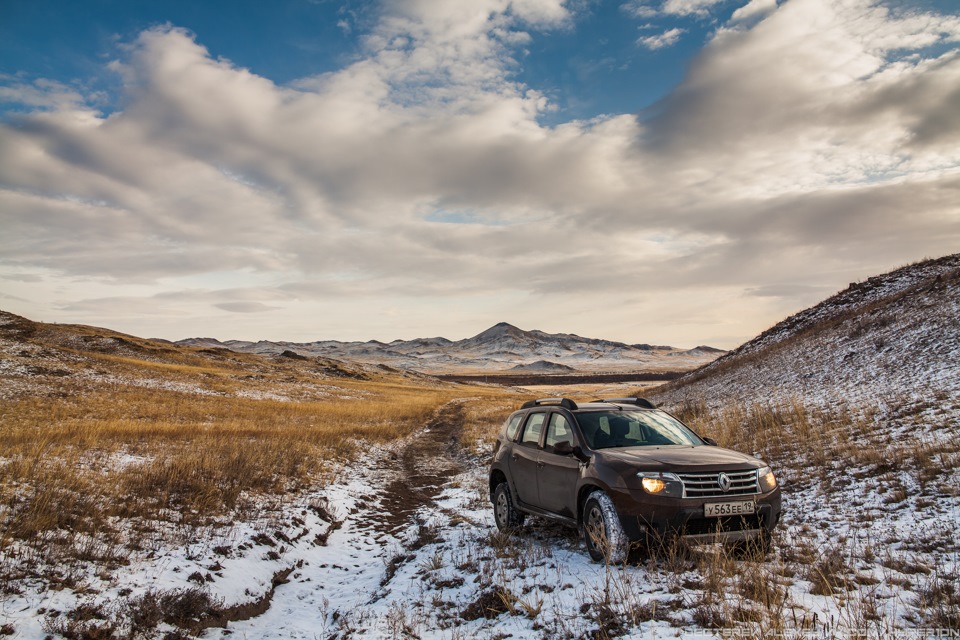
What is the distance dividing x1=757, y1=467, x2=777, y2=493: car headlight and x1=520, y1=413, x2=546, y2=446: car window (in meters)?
2.95

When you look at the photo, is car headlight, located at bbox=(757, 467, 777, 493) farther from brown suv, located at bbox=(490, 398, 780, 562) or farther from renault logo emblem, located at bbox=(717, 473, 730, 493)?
renault logo emblem, located at bbox=(717, 473, 730, 493)

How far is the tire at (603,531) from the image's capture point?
6.06m

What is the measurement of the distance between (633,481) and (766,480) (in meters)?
1.55

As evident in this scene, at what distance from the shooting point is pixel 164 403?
1048 inches

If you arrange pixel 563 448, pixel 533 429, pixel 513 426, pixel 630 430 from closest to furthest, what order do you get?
pixel 563 448
pixel 630 430
pixel 533 429
pixel 513 426

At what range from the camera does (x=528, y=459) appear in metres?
8.32

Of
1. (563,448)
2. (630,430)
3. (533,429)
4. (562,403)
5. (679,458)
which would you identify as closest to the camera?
(679,458)

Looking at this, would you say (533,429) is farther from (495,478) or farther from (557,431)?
(495,478)

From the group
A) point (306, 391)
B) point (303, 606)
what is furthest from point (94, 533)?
point (306, 391)

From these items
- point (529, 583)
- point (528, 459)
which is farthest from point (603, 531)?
point (528, 459)

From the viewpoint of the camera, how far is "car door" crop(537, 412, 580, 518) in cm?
709

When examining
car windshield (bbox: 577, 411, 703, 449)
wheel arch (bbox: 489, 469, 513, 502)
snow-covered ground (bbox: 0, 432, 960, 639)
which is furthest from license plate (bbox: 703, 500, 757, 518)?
wheel arch (bbox: 489, 469, 513, 502)

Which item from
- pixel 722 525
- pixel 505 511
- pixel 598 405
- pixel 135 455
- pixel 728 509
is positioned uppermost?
pixel 598 405

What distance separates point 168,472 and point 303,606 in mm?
4948
